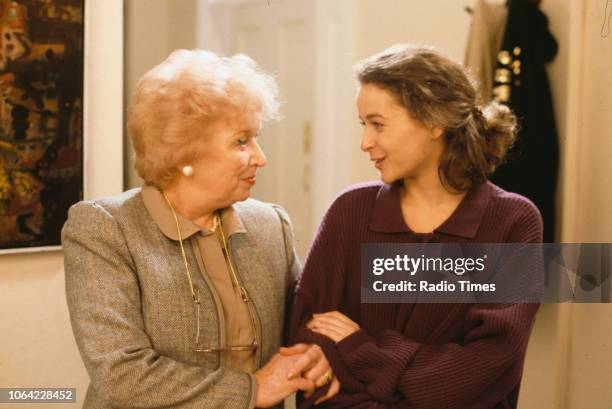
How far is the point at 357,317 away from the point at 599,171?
3.57 feet

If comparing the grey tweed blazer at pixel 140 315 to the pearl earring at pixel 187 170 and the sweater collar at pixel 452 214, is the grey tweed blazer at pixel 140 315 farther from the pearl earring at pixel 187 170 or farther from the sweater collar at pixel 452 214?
the sweater collar at pixel 452 214

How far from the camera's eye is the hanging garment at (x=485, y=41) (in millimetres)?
2428

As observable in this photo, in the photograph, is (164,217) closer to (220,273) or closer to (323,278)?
(220,273)

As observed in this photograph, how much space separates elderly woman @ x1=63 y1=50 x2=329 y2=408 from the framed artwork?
0.56 meters

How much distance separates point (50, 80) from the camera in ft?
6.67

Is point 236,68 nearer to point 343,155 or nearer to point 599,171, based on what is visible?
point 599,171

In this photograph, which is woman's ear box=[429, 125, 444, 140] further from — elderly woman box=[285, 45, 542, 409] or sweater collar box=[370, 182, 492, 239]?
sweater collar box=[370, 182, 492, 239]

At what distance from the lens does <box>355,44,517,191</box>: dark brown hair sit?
5.05ft

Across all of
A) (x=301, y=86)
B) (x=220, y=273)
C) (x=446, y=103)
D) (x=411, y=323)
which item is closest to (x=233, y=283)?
(x=220, y=273)

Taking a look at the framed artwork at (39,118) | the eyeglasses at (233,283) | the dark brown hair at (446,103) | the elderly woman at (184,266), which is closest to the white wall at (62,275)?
the framed artwork at (39,118)

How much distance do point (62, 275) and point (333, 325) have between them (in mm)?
998

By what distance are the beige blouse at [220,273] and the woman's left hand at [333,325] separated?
0.15m

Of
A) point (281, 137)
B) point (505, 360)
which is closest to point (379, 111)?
point (505, 360)

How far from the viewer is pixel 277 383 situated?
1.51 metres
